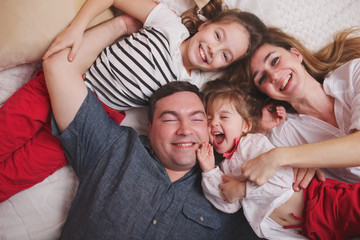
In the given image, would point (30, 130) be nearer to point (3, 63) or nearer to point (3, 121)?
point (3, 121)

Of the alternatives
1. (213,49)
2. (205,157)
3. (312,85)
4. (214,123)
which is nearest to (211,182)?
(205,157)

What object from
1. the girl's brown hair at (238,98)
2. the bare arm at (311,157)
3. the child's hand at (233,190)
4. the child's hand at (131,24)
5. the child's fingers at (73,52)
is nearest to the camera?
the bare arm at (311,157)

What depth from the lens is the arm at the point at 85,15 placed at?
5.19 feet

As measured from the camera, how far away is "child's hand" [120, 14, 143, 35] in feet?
6.30

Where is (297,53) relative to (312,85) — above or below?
above

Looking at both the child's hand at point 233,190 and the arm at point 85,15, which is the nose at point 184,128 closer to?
the child's hand at point 233,190

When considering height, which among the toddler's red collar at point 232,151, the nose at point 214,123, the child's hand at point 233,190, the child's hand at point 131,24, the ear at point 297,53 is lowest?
the child's hand at point 233,190

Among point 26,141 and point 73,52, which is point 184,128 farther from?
point 26,141

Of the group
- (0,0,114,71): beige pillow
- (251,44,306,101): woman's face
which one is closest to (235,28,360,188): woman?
(251,44,306,101): woman's face

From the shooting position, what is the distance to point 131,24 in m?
1.95

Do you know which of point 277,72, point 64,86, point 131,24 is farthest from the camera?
point 131,24

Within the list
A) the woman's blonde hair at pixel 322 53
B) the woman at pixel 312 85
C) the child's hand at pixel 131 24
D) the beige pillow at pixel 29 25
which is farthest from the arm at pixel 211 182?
the beige pillow at pixel 29 25

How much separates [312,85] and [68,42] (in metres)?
1.57

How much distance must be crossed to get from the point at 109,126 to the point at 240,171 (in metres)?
0.84
